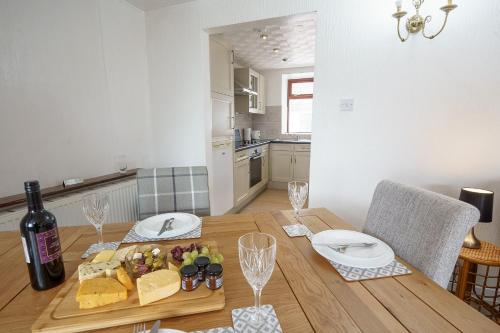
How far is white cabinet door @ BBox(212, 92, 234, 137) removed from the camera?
8.60 feet

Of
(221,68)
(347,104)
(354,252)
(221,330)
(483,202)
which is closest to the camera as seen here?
(221,330)

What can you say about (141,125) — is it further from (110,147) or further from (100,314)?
(100,314)

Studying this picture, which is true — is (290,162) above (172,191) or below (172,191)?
below

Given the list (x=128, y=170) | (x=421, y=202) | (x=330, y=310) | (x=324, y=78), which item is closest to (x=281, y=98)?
(x=324, y=78)

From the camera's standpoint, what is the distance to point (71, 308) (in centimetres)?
54

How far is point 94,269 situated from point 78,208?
1.35m

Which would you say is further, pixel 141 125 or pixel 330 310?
pixel 141 125

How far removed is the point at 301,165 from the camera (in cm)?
427

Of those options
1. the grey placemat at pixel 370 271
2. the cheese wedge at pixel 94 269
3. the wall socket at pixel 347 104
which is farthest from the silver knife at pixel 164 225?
the wall socket at pixel 347 104

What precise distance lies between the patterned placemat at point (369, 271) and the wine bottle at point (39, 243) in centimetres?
77

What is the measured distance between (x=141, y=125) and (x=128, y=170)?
47 cm

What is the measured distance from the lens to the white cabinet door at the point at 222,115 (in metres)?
2.62

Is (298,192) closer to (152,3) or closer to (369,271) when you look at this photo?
(369,271)

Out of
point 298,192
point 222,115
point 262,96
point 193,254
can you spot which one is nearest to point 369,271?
point 298,192
